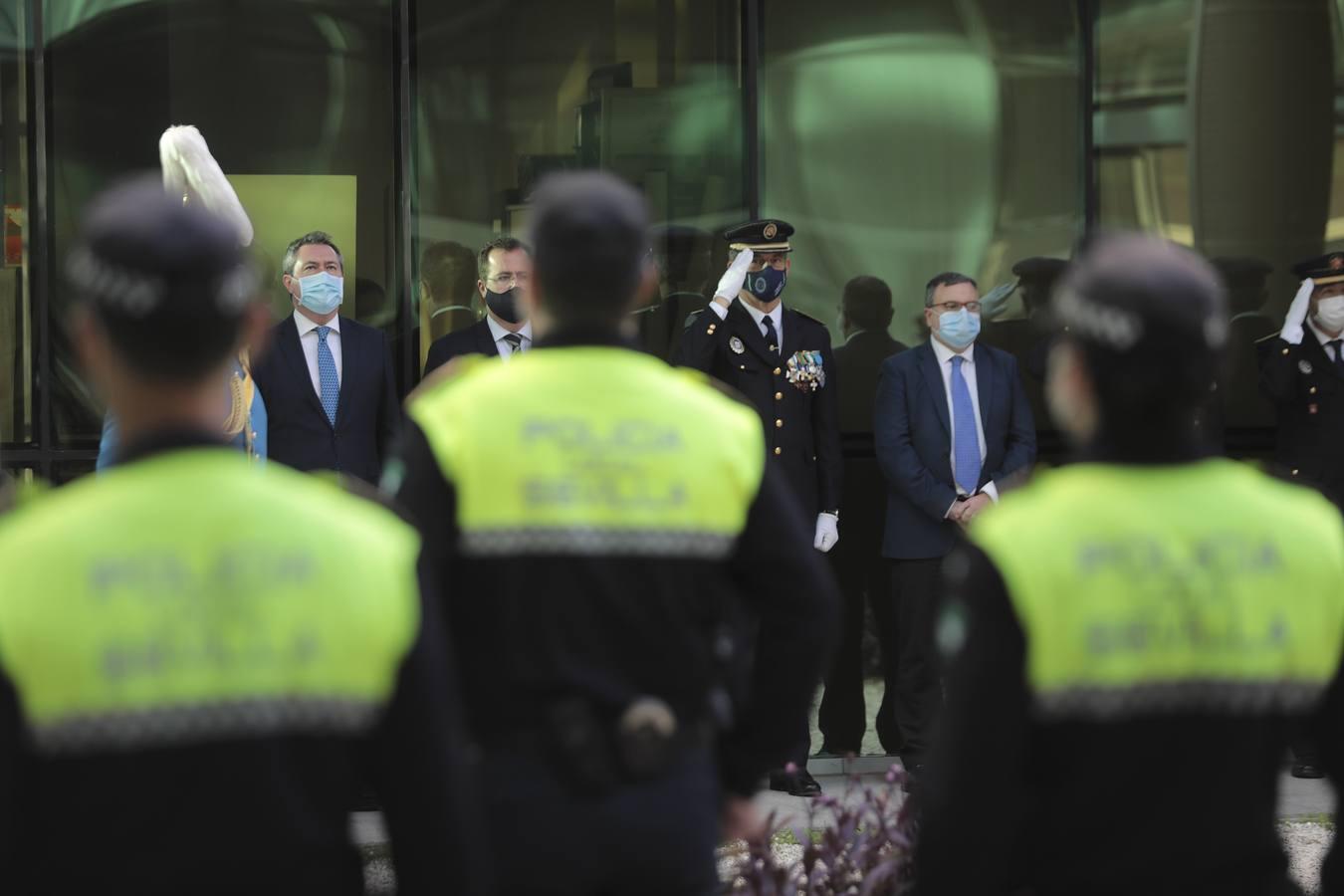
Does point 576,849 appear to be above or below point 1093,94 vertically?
below

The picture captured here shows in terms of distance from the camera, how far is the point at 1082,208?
30.6 ft

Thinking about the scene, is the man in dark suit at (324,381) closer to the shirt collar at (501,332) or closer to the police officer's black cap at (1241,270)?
the shirt collar at (501,332)

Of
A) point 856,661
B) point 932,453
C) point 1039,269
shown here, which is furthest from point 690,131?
point 856,661

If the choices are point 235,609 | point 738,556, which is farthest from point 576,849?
point 235,609

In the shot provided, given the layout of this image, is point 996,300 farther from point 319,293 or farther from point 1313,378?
point 319,293

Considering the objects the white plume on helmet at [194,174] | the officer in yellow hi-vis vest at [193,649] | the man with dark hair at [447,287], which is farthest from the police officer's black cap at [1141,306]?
the man with dark hair at [447,287]

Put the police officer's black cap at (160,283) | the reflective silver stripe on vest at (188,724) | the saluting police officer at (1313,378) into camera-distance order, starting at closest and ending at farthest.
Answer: the reflective silver stripe on vest at (188,724)
the police officer's black cap at (160,283)
the saluting police officer at (1313,378)

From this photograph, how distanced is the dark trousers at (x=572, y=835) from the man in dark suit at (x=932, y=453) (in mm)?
5431

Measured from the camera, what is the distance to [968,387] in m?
8.40

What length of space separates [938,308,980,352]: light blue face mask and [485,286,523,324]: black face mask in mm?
1816

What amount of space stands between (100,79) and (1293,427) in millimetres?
5401

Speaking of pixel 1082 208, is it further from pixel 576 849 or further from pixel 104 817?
pixel 104 817

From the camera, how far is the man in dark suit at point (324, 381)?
759cm

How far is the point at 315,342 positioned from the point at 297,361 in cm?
11
